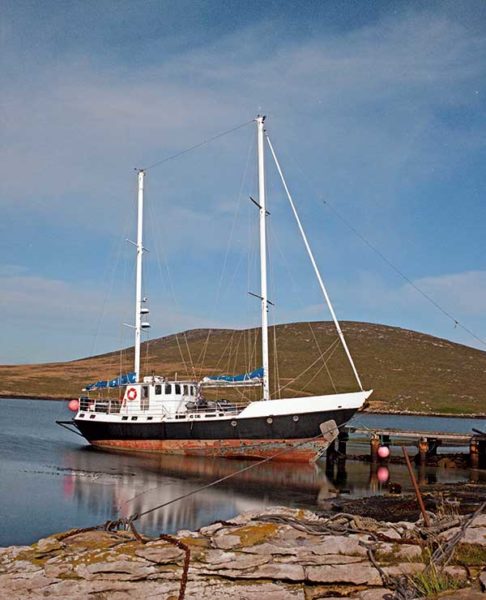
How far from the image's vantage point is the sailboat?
39.5 metres

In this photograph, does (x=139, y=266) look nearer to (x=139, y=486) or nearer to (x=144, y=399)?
(x=144, y=399)

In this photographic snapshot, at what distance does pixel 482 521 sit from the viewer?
1350 centimetres

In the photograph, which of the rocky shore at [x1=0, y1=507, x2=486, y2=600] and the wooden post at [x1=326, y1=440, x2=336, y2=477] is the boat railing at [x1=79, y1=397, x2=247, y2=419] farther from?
the rocky shore at [x1=0, y1=507, x2=486, y2=600]

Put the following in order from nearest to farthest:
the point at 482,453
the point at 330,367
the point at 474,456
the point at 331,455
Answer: the point at 474,456, the point at 482,453, the point at 331,455, the point at 330,367

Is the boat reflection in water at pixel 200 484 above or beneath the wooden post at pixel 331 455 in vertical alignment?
beneath

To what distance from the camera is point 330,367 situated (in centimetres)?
14738

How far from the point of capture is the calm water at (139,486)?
2262cm

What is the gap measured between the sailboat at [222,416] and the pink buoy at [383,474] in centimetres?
354

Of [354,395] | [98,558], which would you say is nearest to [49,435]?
[354,395]

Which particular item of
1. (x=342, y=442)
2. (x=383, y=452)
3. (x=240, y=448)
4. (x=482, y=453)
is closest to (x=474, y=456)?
(x=482, y=453)

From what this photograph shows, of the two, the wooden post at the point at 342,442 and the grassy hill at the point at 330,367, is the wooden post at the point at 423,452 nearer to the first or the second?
the wooden post at the point at 342,442

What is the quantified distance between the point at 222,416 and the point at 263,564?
99.4ft

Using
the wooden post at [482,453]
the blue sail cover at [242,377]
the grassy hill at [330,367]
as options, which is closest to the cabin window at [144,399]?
the blue sail cover at [242,377]

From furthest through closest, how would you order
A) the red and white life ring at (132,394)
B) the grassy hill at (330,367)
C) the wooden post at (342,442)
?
1. the grassy hill at (330,367)
2. the red and white life ring at (132,394)
3. the wooden post at (342,442)
